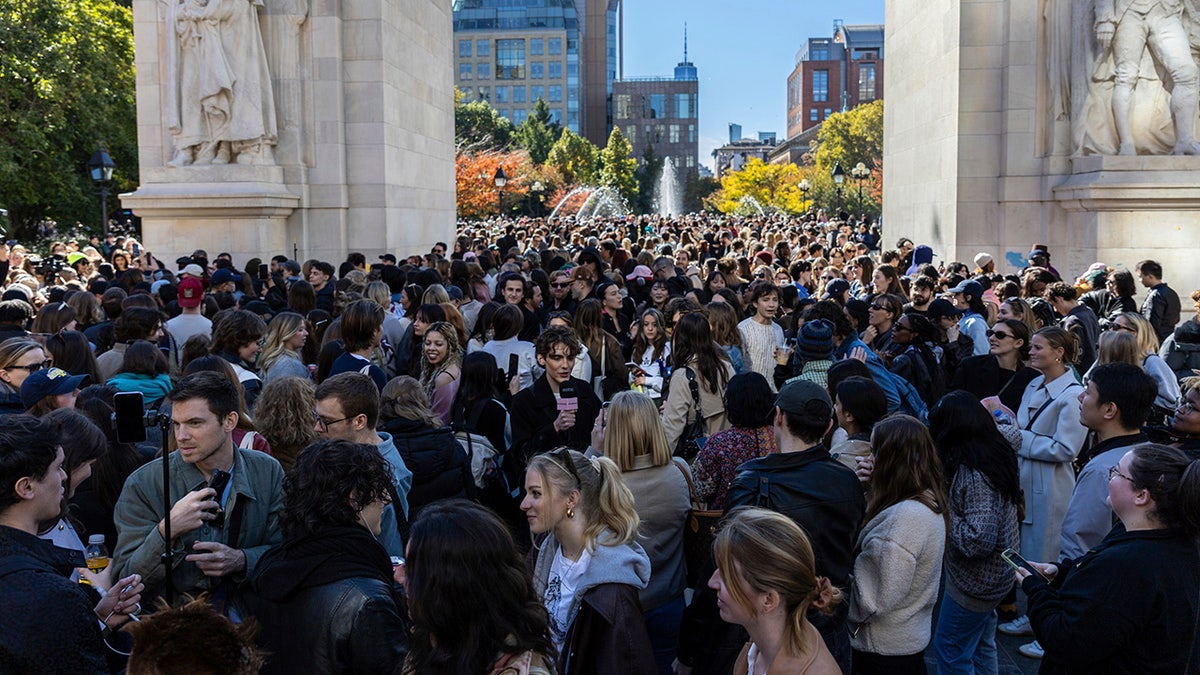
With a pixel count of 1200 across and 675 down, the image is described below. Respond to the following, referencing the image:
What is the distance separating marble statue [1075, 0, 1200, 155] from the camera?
1559cm

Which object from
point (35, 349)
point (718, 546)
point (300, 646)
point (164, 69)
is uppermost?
point (164, 69)

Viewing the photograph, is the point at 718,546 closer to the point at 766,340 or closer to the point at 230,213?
the point at 766,340

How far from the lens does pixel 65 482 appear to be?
4.63m

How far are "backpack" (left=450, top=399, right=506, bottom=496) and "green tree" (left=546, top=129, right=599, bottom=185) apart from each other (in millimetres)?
80840

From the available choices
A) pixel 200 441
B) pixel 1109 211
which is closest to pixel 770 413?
pixel 200 441

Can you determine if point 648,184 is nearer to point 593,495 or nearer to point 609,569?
→ point 593,495

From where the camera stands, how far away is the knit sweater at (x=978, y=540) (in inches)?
216

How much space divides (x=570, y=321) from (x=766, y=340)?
176 cm

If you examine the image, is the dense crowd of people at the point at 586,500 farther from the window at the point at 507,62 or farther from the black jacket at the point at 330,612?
the window at the point at 507,62

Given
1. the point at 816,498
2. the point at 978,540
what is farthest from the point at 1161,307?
the point at 816,498

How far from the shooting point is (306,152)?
18141 millimetres

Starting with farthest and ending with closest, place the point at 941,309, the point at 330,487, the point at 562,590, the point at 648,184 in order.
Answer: the point at 648,184 < the point at 941,309 < the point at 562,590 < the point at 330,487

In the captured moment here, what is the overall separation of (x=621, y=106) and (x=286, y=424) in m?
192

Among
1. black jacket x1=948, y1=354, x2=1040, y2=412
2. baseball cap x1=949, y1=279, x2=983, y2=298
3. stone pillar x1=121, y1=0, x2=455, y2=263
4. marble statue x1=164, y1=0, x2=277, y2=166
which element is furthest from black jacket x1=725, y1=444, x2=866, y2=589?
marble statue x1=164, y1=0, x2=277, y2=166
